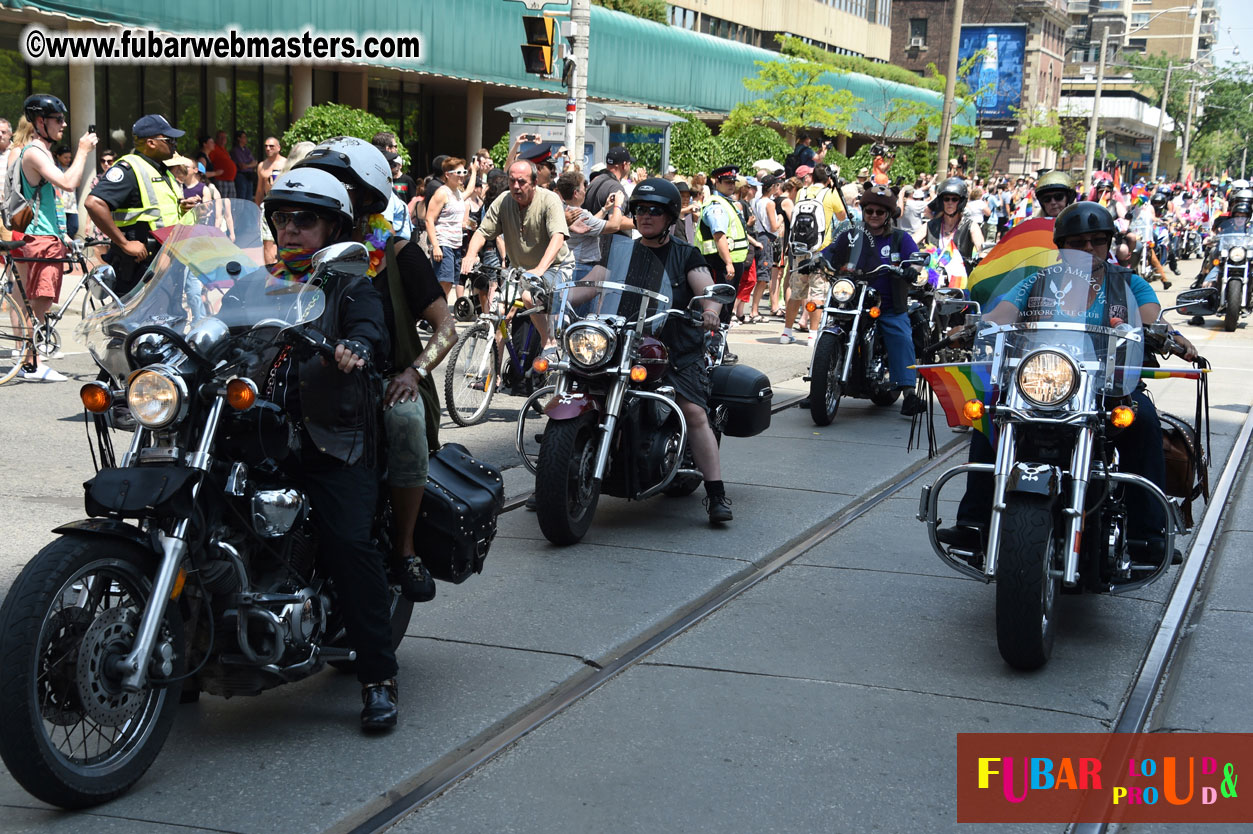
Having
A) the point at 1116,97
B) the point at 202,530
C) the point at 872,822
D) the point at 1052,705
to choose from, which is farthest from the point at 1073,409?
the point at 1116,97

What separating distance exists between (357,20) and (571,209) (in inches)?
615

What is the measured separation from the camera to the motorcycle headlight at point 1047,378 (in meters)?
5.02

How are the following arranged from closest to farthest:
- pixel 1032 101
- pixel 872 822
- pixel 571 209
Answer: pixel 872 822 < pixel 571 209 < pixel 1032 101

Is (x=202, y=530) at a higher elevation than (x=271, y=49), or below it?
below

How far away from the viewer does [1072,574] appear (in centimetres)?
500

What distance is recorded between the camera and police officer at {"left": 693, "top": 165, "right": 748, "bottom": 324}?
1168 cm

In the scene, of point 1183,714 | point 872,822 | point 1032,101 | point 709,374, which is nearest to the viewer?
point 872,822

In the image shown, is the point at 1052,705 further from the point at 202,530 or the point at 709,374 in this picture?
the point at 709,374

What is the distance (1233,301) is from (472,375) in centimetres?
1259

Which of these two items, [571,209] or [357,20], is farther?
[357,20]

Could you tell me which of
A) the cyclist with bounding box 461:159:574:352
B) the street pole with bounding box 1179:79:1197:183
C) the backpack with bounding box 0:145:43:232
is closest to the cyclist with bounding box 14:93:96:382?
the backpack with bounding box 0:145:43:232

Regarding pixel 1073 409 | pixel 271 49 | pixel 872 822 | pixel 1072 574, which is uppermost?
pixel 271 49

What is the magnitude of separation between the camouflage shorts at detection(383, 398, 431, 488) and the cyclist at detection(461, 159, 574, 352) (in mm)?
5570

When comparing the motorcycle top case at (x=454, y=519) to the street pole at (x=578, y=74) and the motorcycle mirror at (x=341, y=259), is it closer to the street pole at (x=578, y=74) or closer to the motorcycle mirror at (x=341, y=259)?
the motorcycle mirror at (x=341, y=259)
